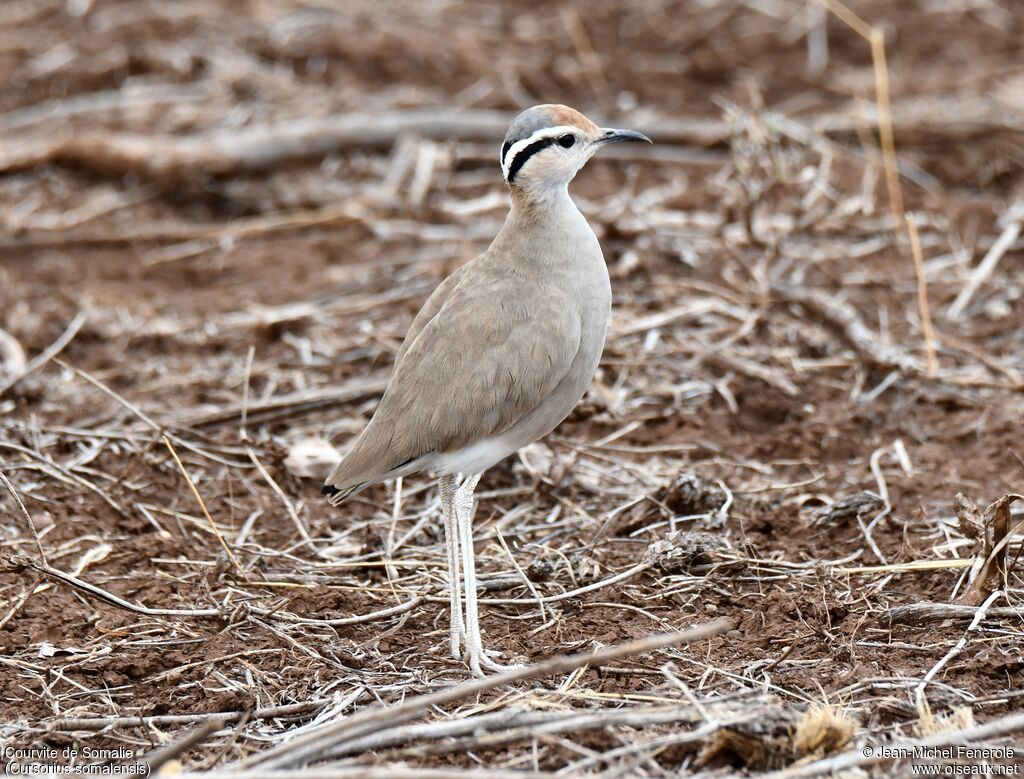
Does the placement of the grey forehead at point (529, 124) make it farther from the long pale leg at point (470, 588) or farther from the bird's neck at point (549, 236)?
the long pale leg at point (470, 588)

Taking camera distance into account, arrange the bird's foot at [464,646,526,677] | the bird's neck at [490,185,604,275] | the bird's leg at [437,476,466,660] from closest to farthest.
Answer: the bird's foot at [464,646,526,677], the bird's leg at [437,476,466,660], the bird's neck at [490,185,604,275]

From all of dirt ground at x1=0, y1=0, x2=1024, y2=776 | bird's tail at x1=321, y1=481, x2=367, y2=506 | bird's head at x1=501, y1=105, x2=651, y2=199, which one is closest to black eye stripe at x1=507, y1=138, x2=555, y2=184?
bird's head at x1=501, y1=105, x2=651, y2=199

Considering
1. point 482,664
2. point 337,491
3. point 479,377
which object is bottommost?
point 482,664

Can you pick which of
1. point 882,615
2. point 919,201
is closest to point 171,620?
point 882,615

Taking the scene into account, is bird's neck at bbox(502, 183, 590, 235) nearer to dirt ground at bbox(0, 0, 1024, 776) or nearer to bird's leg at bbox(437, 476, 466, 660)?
bird's leg at bbox(437, 476, 466, 660)

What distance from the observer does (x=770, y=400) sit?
240 inches

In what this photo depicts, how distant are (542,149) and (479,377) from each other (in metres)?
0.86

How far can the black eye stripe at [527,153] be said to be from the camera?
466 cm

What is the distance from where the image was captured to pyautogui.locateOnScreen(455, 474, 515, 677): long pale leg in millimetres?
4336

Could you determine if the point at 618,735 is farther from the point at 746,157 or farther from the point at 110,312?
the point at 110,312

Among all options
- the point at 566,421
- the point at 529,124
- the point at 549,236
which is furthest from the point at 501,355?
the point at 566,421

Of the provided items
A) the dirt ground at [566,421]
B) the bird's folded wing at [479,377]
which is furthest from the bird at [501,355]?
the dirt ground at [566,421]

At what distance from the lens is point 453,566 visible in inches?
179

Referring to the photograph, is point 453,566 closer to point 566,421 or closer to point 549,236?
point 549,236
